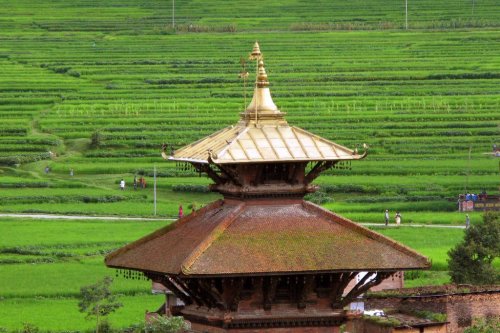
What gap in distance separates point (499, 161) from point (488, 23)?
53.3 m

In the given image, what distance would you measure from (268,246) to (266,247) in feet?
0.09

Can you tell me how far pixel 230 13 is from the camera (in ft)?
424

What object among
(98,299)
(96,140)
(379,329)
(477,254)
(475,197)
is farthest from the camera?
(96,140)

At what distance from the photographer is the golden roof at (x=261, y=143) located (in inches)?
538

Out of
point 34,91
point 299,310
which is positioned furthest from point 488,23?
point 299,310

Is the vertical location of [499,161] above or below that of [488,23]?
below

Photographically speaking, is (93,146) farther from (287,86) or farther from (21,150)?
(287,86)

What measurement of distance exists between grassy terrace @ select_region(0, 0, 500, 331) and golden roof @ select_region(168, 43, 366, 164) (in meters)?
21.0

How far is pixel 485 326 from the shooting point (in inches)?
1183

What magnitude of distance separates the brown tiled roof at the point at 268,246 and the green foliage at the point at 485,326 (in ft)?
48.1

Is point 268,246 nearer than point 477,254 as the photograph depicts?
Yes

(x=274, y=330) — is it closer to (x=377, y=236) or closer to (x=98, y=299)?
(x=377, y=236)

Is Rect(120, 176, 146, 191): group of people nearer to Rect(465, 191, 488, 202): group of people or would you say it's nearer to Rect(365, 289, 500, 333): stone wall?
Rect(465, 191, 488, 202): group of people

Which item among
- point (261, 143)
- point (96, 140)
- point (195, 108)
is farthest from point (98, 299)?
point (195, 108)
